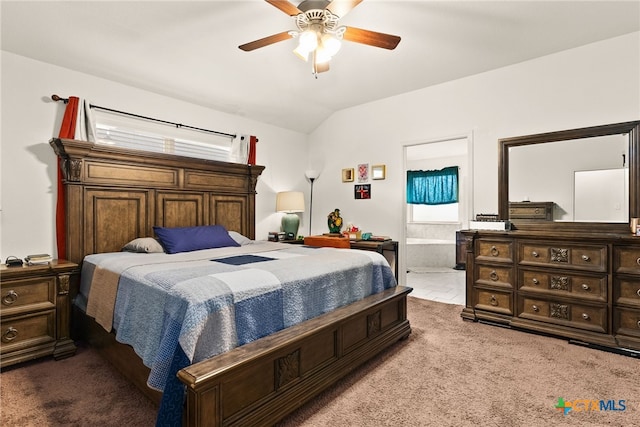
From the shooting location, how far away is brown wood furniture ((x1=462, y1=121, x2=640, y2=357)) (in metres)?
2.54

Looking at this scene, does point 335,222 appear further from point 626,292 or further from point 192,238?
point 626,292

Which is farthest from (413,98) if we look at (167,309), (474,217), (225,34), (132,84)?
(167,309)

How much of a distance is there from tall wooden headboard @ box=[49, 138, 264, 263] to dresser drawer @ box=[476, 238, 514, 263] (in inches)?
109

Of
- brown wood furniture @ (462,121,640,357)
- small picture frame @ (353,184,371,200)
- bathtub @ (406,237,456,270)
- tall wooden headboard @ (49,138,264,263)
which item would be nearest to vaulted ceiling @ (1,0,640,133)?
tall wooden headboard @ (49,138,264,263)

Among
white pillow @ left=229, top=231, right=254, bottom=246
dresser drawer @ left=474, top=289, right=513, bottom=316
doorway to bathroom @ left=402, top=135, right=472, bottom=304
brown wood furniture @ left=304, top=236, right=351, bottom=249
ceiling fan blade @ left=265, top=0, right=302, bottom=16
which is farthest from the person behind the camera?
doorway to bathroom @ left=402, top=135, right=472, bottom=304

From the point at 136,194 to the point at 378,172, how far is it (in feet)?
9.80

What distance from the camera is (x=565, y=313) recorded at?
276 cm

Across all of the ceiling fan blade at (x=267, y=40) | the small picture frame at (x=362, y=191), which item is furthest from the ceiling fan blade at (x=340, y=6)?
the small picture frame at (x=362, y=191)

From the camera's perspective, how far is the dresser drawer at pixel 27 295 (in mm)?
2244

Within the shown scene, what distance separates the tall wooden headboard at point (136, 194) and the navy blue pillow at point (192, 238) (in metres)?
0.33

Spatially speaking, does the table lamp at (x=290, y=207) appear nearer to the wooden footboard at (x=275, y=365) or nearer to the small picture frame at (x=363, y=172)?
the small picture frame at (x=363, y=172)

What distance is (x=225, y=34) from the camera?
2.80 m

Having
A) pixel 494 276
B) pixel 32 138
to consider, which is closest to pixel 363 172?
pixel 494 276

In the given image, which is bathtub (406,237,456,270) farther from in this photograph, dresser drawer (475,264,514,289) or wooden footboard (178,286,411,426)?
wooden footboard (178,286,411,426)
